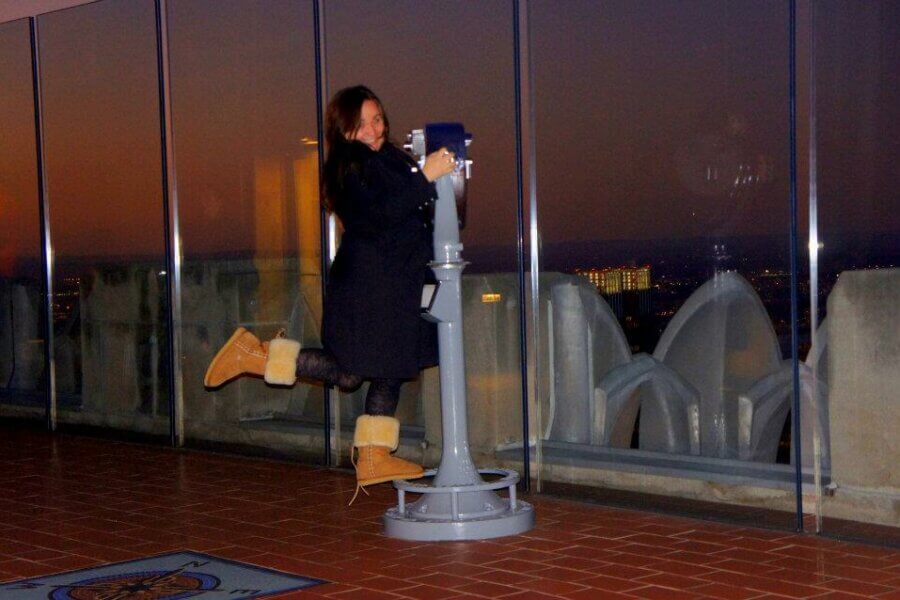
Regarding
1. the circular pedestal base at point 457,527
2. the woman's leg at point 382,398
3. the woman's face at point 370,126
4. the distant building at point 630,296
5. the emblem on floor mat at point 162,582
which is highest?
the woman's face at point 370,126

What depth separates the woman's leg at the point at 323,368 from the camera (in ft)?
15.0

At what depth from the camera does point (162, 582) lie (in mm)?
4008

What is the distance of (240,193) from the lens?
21.7 feet

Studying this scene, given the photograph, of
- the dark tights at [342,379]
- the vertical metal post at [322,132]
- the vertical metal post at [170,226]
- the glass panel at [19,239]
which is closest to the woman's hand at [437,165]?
the dark tights at [342,379]

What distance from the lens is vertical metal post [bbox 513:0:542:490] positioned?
5285 mm

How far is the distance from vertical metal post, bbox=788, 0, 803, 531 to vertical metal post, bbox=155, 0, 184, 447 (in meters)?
3.64

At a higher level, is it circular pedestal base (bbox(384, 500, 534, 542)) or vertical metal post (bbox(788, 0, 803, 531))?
vertical metal post (bbox(788, 0, 803, 531))

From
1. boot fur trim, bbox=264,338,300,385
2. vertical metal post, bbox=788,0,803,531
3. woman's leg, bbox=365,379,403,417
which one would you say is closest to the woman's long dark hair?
boot fur trim, bbox=264,338,300,385

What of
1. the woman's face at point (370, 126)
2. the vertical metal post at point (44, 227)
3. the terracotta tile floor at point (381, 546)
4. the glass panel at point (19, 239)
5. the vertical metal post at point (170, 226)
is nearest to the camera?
the terracotta tile floor at point (381, 546)

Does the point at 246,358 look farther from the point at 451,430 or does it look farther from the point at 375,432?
the point at 451,430

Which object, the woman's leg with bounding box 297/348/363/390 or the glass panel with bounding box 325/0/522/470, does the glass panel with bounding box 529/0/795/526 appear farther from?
the woman's leg with bounding box 297/348/363/390

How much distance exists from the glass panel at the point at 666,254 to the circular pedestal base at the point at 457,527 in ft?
2.25

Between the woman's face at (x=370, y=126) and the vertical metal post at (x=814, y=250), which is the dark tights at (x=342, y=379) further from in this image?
the vertical metal post at (x=814, y=250)

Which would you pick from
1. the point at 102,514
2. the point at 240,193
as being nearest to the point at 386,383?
the point at 102,514
